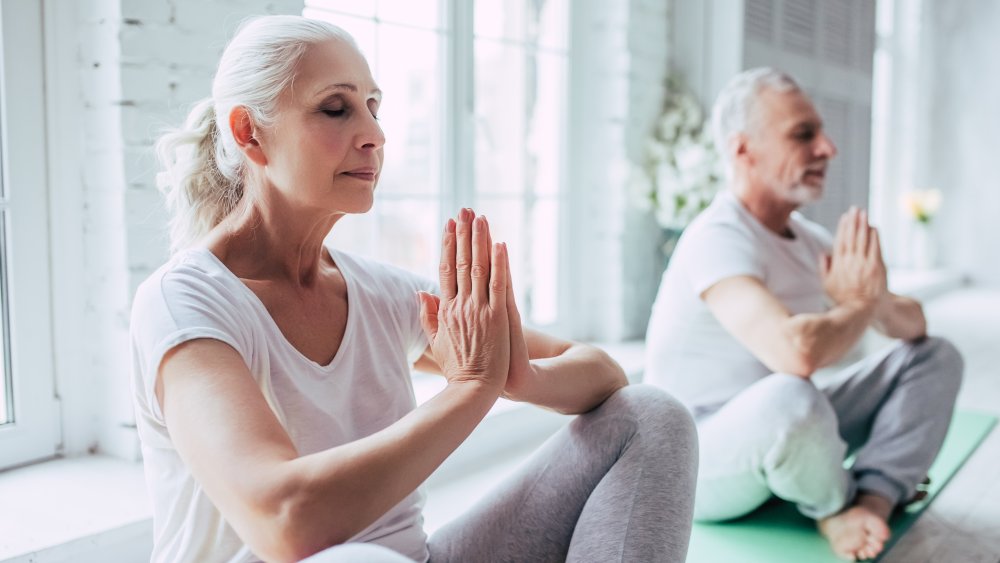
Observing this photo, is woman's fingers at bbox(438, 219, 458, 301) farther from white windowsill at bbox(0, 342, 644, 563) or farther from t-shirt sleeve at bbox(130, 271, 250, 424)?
white windowsill at bbox(0, 342, 644, 563)

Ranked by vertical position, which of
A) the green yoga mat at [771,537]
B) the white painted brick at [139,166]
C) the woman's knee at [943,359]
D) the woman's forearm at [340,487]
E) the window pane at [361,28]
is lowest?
the green yoga mat at [771,537]

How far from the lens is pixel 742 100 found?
2453 mm

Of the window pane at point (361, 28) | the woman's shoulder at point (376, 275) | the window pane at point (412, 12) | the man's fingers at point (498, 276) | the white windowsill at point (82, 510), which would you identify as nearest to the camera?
the man's fingers at point (498, 276)

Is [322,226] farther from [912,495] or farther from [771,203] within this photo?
[912,495]

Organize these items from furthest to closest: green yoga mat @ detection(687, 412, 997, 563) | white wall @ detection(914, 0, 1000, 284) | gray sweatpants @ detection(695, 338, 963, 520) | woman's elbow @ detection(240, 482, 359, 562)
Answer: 1. white wall @ detection(914, 0, 1000, 284)
2. green yoga mat @ detection(687, 412, 997, 563)
3. gray sweatpants @ detection(695, 338, 963, 520)
4. woman's elbow @ detection(240, 482, 359, 562)

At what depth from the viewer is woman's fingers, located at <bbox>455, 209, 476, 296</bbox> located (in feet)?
4.02

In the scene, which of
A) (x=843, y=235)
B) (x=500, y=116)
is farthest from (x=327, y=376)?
(x=500, y=116)

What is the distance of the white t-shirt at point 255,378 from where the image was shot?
111 cm

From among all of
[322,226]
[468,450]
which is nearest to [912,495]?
[468,450]

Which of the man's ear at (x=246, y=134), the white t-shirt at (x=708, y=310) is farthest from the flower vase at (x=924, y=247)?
the man's ear at (x=246, y=134)

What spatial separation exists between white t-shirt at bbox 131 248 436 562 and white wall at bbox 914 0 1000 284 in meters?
7.96

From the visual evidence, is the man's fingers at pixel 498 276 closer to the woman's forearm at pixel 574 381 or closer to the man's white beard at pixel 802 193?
the woman's forearm at pixel 574 381

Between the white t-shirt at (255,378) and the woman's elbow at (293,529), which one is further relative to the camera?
the white t-shirt at (255,378)

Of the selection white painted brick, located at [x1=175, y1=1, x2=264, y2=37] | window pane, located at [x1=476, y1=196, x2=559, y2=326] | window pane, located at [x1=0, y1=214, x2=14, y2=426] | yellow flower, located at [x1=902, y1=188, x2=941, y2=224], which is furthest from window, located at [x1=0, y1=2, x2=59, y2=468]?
yellow flower, located at [x1=902, y1=188, x2=941, y2=224]
